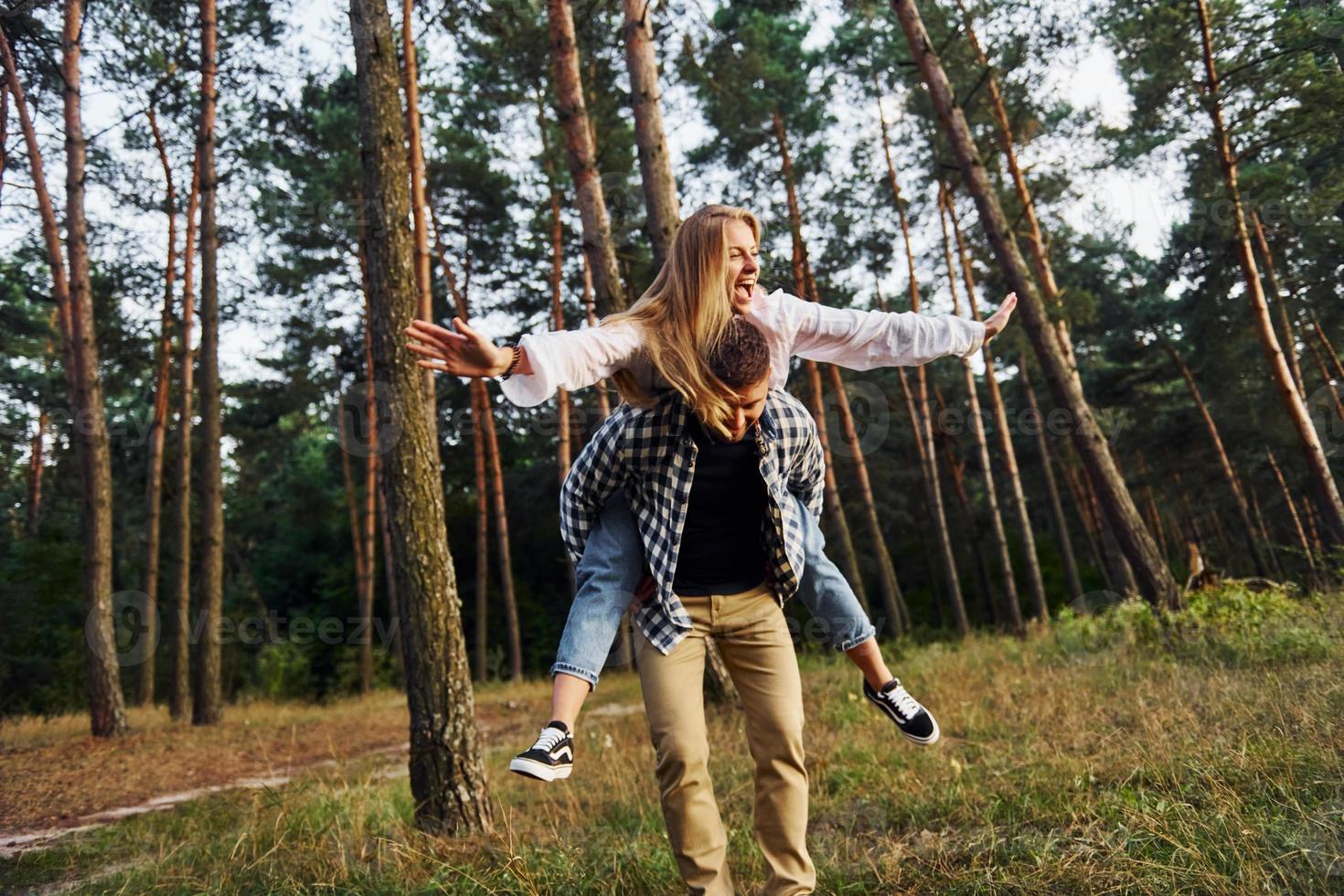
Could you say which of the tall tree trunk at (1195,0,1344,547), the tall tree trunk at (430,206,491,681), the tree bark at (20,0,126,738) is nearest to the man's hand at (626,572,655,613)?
the tree bark at (20,0,126,738)

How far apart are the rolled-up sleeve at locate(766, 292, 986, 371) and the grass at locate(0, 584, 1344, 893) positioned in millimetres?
1918

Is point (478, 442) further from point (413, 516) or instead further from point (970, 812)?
point (970, 812)

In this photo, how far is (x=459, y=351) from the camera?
2.47 m

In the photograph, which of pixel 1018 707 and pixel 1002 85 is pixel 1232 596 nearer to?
pixel 1018 707

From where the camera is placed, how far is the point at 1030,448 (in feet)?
102

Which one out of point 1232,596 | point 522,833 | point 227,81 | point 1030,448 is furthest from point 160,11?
point 1030,448

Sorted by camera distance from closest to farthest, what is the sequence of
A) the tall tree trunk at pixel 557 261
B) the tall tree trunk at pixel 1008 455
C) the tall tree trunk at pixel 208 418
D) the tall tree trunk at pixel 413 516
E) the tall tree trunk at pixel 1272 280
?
the tall tree trunk at pixel 413 516, the tall tree trunk at pixel 208 418, the tall tree trunk at pixel 1272 280, the tall tree trunk at pixel 557 261, the tall tree trunk at pixel 1008 455

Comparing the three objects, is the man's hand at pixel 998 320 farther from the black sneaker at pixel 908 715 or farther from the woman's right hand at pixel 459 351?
the woman's right hand at pixel 459 351

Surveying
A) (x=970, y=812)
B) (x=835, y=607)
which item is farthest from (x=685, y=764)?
(x=970, y=812)

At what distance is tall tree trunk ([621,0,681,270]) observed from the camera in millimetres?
8570

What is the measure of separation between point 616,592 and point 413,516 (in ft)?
9.52

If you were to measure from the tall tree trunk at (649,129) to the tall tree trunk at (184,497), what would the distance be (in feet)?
29.7

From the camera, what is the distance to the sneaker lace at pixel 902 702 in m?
3.25

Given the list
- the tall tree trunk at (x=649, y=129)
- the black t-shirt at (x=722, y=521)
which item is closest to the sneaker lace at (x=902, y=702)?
the black t-shirt at (x=722, y=521)
